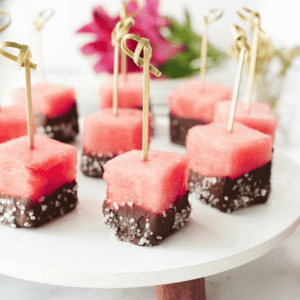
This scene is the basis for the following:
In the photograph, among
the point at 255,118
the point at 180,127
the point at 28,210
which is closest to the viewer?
the point at 28,210

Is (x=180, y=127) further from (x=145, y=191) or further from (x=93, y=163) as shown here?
(x=145, y=191)

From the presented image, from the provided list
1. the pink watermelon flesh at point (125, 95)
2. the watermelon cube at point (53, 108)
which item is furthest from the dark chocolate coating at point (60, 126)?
the pink watermelon flesh at point (125, 95)

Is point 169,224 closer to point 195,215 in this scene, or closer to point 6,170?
point 195,215

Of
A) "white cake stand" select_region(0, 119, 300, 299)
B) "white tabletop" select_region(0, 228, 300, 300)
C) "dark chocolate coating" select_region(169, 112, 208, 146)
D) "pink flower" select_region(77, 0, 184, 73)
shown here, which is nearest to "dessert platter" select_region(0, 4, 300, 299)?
"white cake stand" select_region(0, 119, 300, 299)

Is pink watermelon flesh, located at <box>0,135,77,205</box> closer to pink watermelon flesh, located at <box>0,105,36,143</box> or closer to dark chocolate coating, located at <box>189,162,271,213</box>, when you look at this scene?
pink watermelon flesh, located at <box>0,105,36,143</box>

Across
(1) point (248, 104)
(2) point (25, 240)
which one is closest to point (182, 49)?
(1) point (248, 104)

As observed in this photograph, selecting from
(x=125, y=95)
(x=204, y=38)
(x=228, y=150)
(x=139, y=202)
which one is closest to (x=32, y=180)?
(x=139, y=202)
